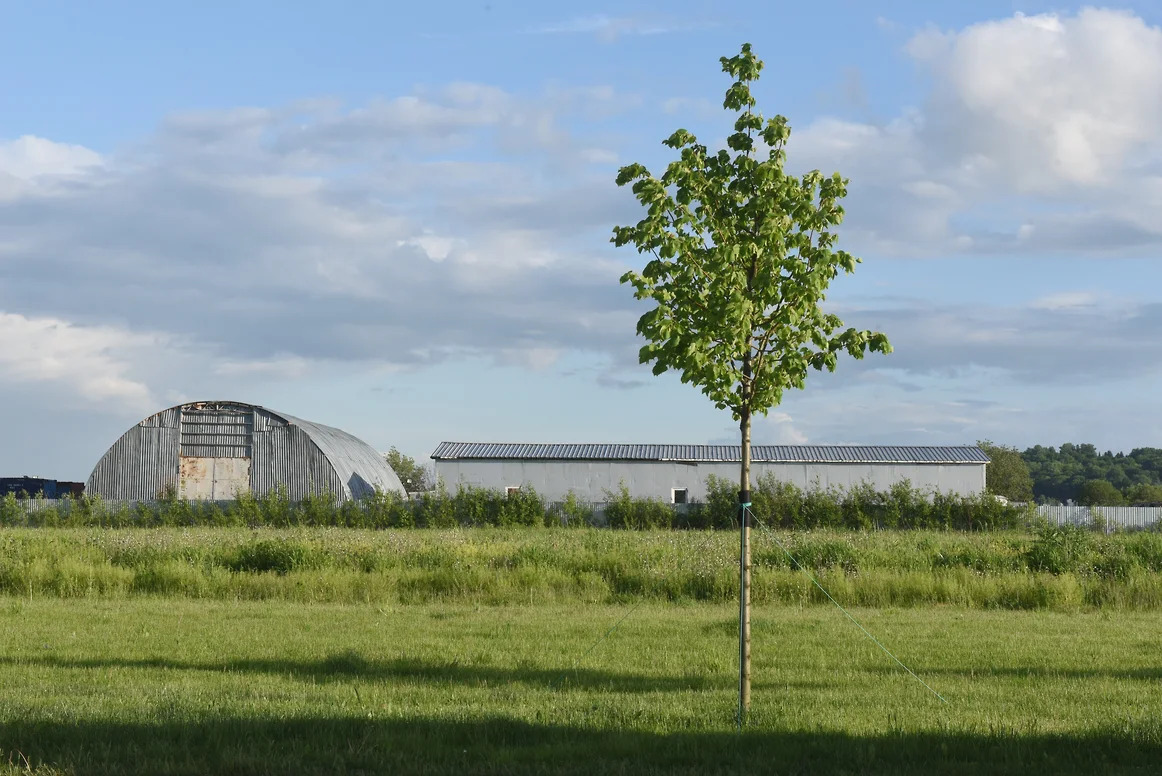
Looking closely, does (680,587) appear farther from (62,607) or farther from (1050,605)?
(62,607)

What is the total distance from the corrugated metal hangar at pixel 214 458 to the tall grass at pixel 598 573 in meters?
24.0

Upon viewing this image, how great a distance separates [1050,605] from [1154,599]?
1968 mm

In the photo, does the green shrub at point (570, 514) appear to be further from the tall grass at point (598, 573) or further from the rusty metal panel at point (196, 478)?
the tall grass at point (598, 573)

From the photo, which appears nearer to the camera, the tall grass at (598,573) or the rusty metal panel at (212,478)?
the tall grass at (598,573)

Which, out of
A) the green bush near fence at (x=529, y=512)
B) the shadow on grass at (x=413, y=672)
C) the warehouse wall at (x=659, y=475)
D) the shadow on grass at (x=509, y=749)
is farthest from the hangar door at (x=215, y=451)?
the shadow on grass at (x=509, y=749)

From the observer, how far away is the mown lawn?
7.32 meters

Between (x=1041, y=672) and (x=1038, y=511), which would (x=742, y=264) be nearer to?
(x=1041, y=672)

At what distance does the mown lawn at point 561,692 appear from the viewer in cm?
732

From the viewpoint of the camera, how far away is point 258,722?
8.15 metres

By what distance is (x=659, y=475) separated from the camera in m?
55.1

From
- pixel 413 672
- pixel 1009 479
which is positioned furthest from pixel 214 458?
pixel 1009 479

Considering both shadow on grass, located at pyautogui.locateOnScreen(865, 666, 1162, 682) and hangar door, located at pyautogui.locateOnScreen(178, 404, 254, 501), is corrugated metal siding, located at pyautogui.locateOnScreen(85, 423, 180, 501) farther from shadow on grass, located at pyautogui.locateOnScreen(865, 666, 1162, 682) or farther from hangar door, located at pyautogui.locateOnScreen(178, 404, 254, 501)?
shadow on grass, located at pyautogui.locateOnScreen(865, 666, 1162, 682)

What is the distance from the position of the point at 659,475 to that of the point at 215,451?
2165 centimetres

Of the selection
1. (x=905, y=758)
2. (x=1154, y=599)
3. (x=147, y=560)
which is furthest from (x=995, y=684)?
(x=147, y=560)
